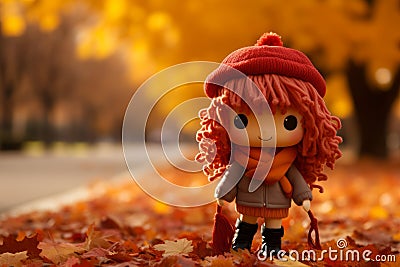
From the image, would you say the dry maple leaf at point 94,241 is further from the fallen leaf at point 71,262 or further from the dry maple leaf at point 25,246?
the fallen leaf at point 71,262

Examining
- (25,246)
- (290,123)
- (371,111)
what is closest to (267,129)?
Result: (290,123)

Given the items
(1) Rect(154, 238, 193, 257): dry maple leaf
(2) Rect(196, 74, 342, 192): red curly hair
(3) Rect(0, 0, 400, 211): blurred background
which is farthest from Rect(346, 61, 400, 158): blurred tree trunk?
(1) Rect(154, 238, 193, 257): dry maple leaf

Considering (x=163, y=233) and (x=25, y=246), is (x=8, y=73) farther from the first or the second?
(x=25, y=246)

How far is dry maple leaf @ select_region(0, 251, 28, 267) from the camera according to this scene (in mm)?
3123

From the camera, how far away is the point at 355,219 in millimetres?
5645

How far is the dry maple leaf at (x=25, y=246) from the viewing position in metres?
3.33

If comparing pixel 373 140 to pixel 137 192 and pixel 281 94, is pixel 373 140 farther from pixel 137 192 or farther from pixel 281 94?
pixel 281 94

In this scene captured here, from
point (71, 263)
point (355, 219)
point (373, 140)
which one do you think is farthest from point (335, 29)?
point (373, 140)

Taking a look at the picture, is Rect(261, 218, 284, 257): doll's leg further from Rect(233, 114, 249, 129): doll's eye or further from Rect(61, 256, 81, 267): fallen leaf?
Rect(61, 256, 81, 267): fallen leaf

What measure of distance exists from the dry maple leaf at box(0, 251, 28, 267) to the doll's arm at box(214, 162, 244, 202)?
1.03 m

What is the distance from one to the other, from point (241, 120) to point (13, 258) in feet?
4.36

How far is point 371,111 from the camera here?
60.0 feet

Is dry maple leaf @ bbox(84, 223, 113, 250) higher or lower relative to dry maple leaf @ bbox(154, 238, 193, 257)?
lower

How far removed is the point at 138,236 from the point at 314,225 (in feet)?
5.56
